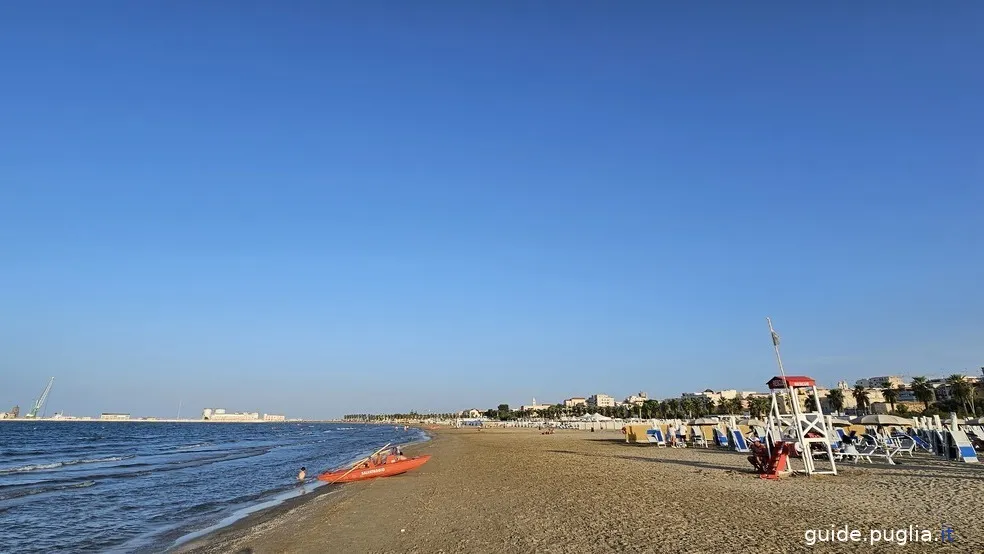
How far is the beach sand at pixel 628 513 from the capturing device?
882cm

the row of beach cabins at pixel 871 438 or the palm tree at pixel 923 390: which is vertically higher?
the palm tree at pixel 923 390

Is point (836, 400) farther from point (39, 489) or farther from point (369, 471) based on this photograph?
point (39, 489)

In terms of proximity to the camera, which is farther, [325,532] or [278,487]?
[278,487]

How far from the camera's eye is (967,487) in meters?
13.3

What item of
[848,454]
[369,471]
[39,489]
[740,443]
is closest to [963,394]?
[740,443]

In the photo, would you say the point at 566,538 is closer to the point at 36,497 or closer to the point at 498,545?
the point at 498,545

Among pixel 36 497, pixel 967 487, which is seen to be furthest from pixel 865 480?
pixel 36 497

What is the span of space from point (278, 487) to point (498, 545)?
1769 cm

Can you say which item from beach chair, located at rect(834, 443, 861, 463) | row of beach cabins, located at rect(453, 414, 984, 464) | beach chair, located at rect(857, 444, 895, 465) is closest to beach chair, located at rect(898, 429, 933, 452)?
row of beach cabins, located at rect(453, 414, 984, 464)

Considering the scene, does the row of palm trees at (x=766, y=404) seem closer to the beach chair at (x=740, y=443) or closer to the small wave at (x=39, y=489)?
the beach chair at (x=740, y=443)

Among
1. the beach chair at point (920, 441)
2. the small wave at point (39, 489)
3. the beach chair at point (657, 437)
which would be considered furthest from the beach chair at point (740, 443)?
the small wave at point (39, 489)

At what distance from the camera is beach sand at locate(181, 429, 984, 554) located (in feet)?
28.9

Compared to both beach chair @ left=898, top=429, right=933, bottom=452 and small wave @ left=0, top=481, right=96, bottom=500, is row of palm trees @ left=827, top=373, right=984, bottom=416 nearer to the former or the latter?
beach chair @ left=898, top=429, right=933, bottom=452

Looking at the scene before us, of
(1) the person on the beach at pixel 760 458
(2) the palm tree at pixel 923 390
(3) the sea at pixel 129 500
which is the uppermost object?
(2) the palm tree at pixel 923 390
